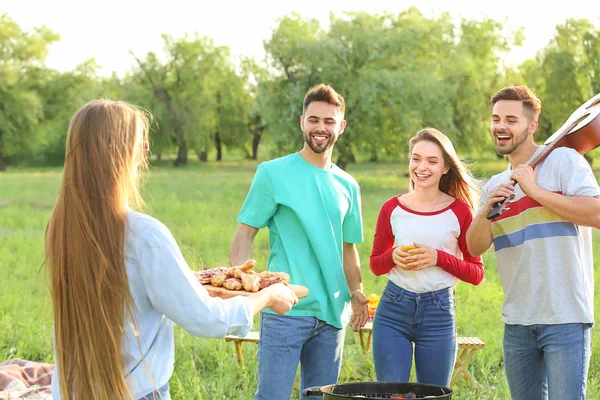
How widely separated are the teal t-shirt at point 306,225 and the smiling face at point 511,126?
849 mm

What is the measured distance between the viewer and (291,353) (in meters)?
4.19

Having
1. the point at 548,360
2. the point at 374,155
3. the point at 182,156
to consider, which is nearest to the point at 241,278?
the point at 548,360

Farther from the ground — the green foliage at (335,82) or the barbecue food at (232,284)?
the green foliage at (335,82)

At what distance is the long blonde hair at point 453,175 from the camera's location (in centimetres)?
440

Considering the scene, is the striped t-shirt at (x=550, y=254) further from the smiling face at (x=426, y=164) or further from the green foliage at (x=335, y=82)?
the green foliage at (x=335, y=82)

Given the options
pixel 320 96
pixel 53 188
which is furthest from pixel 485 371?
pixel 53 188

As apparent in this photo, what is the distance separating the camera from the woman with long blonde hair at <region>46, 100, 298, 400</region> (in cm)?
260

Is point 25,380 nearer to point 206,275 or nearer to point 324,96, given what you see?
point 206,275

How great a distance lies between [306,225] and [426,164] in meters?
0.68

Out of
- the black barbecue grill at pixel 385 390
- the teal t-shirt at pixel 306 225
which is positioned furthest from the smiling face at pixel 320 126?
the black barbecue grill at pixel 385 390

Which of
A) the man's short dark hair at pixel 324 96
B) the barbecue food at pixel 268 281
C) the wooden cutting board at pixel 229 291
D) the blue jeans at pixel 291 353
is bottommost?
the blue jeans at pixel 291 353

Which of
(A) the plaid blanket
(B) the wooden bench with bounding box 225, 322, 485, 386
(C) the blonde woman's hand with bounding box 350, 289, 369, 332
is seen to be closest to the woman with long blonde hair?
(C) the blonde woman's hand with bounding box 350, 289, 369, 332

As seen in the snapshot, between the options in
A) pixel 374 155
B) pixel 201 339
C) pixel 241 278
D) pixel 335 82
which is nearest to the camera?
pixel 241 278

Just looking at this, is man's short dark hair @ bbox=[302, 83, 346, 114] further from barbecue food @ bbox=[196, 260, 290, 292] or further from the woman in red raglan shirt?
barbecue food @ bbox=[196, 260, 290, 292]
